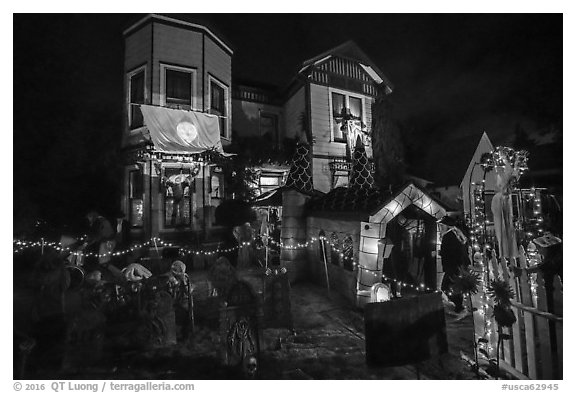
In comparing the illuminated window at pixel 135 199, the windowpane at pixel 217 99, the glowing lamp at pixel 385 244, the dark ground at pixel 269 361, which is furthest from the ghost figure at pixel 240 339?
the windowpane at pixel 217 99

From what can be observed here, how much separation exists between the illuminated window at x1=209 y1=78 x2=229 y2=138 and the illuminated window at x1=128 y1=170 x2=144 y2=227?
185 inches

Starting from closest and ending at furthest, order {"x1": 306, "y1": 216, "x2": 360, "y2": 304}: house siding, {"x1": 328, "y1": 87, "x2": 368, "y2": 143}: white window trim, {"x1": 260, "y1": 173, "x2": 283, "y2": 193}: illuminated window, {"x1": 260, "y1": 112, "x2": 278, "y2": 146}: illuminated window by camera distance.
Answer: {"x1": 306, "y1": 216, "x2": 360, "y2": 304}: house siding
{"x1": 260, "y1": 173, "x2": 283, "y2": 193}: illuminated window
{"x1": 328, "y1": 87, "x2": 368, "y2": 143}: white window trim
{"x1": 260, "y1": 112, "x2": 278, "y2": 146}: illuminated window

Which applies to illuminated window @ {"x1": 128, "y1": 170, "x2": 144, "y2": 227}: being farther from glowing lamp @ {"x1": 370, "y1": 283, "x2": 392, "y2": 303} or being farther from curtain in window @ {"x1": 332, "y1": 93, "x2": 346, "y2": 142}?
Answer: glowing lamp @ {"x1": 370, "y1": 283, "x2": 392, "y2": 303}

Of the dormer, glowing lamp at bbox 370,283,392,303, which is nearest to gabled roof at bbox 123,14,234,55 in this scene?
the dormer

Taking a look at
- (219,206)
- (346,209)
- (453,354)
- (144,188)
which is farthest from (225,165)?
(453,354)

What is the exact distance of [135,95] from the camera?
12.5 meters

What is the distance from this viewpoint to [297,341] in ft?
19.1

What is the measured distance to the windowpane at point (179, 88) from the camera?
12.2 meters

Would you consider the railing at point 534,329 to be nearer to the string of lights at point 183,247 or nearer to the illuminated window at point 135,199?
the string of lights at point 183,247

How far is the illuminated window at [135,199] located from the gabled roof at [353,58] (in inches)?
407

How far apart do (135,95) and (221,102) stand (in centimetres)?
403

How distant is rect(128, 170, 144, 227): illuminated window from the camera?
1239 centimetres

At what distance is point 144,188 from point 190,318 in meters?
7.63

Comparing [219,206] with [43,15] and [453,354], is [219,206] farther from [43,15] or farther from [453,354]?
[453,354]
